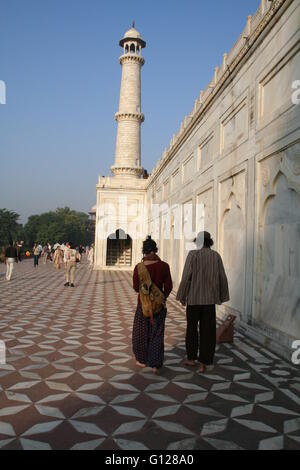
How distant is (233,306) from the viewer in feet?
27.6

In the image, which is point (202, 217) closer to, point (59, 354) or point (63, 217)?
point (59, 354)

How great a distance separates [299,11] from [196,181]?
22.0ft

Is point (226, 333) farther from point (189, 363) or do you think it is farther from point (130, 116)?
point (130, 116)

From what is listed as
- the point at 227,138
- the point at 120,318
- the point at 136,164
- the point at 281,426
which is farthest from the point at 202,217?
the point at 136,164

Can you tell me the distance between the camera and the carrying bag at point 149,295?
4.81 meters

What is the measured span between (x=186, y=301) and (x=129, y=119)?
23821 millimetres

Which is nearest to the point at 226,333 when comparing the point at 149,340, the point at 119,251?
the point at 149,340

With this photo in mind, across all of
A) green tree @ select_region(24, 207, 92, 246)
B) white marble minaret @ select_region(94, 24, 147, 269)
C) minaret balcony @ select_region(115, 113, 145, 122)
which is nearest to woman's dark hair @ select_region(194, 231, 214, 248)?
white marble minaret @ select_region(94, 24, 147, 269)

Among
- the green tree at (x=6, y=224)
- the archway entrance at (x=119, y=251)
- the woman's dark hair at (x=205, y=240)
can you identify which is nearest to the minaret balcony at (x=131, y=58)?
the archway entrance at (x=119, y=251)

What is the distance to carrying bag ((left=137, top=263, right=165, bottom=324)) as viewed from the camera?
4.81 metres

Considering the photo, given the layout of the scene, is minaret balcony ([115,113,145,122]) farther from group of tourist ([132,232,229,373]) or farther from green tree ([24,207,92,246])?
green tree ([24,207,92,246])

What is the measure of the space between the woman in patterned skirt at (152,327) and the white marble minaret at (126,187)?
20256mm

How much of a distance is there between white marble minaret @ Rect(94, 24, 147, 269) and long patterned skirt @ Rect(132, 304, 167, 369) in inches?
799

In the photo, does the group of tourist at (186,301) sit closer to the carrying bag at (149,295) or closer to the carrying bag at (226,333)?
the carrying bag at (149,295)
